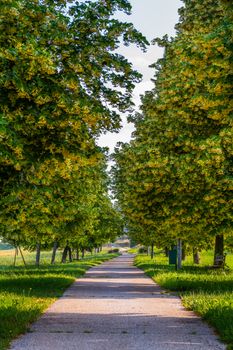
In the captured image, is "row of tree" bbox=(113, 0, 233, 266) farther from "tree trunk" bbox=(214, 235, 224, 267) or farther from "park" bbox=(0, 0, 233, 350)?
"tree trunk" bbox=(214, 235, 224, 267)

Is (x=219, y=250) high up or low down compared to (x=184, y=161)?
down

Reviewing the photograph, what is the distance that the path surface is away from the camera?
9.32 meters

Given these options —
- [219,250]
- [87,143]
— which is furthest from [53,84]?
[219,250]

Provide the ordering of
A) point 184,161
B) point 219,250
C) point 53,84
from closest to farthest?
point 53,84 < point 184,161 < point 219,250

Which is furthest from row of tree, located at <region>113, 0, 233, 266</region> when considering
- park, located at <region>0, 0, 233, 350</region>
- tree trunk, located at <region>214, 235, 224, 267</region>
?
tree trunk, located at <region>214, 235, 224, 267</region>

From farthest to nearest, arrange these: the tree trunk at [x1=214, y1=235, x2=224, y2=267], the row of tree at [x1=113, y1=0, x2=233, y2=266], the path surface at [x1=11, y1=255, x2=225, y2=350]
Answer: the tree trunk at [x1=214, y1=235, x2=224, y2=267] < the row of tree at [x1=113, y1=0, x2=233, y2=266] < the path surface at [x1=11, y1=255, x2=225, y2=350]

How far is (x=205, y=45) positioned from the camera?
33.6 feet

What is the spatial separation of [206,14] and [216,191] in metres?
8.69

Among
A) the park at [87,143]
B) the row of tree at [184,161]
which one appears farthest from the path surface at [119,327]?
the row of tree at [184,161]

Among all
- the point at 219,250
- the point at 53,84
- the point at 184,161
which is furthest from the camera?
the point at 219,250

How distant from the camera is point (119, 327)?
1137 centimetres

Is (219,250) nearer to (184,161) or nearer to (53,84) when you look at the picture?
(184,161)

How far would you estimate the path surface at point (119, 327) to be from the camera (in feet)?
30.6

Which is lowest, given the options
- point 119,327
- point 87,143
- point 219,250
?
point 119,327
